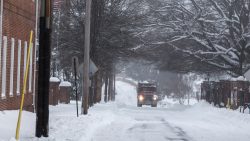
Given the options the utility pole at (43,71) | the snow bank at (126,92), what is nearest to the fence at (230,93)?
the utility pole at (43,71)

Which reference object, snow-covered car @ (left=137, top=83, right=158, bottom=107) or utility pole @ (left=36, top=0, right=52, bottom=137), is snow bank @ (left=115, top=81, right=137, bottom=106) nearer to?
snow-covered car @ (left=137, top=83, right=158, bottom=107)

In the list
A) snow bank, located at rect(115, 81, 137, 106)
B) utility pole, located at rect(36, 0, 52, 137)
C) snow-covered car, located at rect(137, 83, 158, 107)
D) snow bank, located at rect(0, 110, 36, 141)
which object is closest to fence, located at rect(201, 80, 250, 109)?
snow-covered car, located at rect(137, 83, 158, 107)

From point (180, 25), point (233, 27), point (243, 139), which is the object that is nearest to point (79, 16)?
point (180, 25)

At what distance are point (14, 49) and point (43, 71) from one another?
29.8 feet

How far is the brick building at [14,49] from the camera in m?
23.0

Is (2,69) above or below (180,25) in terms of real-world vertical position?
below

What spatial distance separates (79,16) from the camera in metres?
49.3

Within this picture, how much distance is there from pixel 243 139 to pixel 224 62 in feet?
114

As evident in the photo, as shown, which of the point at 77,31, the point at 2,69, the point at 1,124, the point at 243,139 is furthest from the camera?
the point at 77,31

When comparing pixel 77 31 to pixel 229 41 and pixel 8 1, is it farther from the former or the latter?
pixel 8 1

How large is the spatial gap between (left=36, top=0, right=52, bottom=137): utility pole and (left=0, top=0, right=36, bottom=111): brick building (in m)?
5.14

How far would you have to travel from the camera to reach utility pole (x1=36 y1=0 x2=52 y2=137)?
16.7 m

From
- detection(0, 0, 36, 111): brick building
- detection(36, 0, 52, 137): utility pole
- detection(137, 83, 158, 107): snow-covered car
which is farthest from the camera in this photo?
detection(137, 83, 158, 107): snow-covered car

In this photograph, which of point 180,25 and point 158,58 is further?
point 158,58
